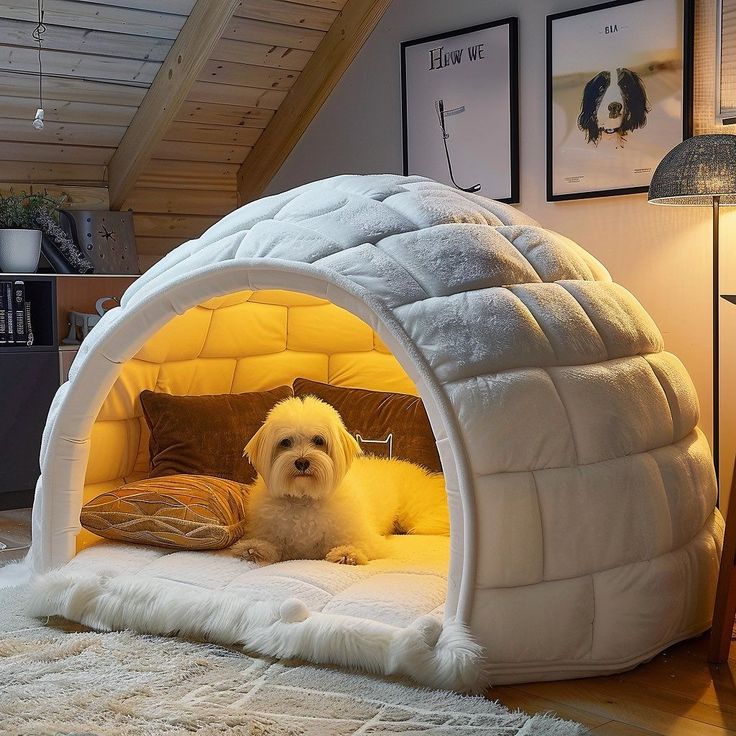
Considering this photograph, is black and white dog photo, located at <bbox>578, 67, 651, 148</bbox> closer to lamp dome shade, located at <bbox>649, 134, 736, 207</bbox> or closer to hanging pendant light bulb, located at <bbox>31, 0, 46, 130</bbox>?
lamp dome shade, located at <bbox>649, 134, 736, 207</bbox>

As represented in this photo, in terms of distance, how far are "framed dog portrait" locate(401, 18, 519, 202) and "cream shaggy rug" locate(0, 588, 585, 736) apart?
2486mm

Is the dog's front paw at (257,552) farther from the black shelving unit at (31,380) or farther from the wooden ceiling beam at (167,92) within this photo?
the wooden ceiling beam at (167,92)

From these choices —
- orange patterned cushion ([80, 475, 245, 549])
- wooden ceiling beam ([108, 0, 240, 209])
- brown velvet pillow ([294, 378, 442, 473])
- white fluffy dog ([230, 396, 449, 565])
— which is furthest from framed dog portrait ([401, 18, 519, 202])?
orange patterned cushion ([80, 475, 245, 549])

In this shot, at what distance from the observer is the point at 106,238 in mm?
4629

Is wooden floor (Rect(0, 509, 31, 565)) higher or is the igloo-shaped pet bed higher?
the igloo-shaped pet bed

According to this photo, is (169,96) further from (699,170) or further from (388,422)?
(699,170)

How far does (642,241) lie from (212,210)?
94.8 inches

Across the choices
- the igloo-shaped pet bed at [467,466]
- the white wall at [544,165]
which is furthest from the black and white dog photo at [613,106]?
the igloo-shaped pet bed at [467,466]

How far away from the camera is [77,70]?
417 centimetres

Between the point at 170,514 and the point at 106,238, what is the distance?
2.39m

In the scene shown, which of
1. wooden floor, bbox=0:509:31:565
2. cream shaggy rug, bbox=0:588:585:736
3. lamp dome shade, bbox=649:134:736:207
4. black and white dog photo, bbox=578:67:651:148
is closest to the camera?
cream shaggy rug, bbox=0:588:585:736

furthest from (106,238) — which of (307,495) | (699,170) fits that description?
(699,170)

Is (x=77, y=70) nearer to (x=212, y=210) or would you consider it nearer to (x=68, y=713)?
(x=212, y=210)

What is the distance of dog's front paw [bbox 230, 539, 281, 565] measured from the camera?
8.27 ft
